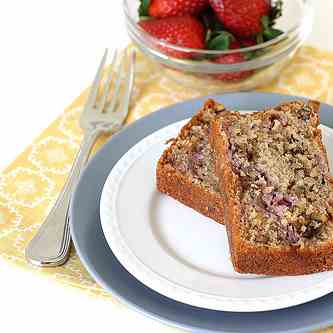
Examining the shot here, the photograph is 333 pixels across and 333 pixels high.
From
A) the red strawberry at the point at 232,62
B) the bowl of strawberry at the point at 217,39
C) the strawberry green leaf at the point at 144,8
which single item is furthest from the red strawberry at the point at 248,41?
the strawberry green leaf at the point at 144,8

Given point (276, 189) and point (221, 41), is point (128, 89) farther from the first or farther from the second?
point (276, 189)

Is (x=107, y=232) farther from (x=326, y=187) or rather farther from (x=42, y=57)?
(x=42, y=57)

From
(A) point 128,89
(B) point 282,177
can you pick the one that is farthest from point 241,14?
(B) point 282,177

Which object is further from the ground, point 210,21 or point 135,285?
point 210,21

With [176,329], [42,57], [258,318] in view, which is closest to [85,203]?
[176,329]

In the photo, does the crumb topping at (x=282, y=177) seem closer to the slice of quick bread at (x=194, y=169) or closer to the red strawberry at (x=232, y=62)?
Result: the slice of quick bread at (x=194, y=169)

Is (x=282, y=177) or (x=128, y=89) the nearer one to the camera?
(x=282, y=177)
